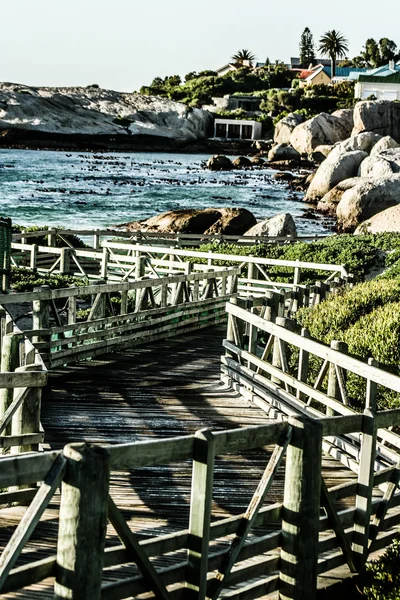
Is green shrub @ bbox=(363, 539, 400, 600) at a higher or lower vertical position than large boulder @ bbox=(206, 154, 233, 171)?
lower

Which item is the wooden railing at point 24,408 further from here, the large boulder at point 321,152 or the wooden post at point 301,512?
the large boulder at point 321,152

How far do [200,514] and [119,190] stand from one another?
74.8m

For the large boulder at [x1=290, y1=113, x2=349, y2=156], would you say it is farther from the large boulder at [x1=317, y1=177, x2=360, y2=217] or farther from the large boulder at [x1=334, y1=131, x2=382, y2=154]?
the large boulder at [x1=317, y1=177, x2=360, y2=217]

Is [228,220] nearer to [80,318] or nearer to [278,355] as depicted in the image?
[80,318]

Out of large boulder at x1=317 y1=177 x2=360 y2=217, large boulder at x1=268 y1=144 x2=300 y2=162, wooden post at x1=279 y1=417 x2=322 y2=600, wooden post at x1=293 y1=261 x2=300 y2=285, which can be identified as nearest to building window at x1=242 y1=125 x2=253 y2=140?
large boulder at x1=268 y1=144 x2=300 y2=162

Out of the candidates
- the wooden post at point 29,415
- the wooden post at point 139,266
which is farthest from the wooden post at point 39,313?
the wooden post at point 139,266

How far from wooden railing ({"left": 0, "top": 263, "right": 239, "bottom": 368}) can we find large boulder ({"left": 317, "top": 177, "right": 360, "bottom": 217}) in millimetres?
34934

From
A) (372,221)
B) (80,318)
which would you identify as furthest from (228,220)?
(80,318)

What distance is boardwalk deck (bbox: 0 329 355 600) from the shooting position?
754 centimetres

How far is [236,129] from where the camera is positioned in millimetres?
124000

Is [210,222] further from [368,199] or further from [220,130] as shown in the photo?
[220,130]

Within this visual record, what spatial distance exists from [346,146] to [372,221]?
1182 inches

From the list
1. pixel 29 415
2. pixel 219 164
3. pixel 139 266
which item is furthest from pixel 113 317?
pixel 219 164

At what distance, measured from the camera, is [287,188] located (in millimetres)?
74875
